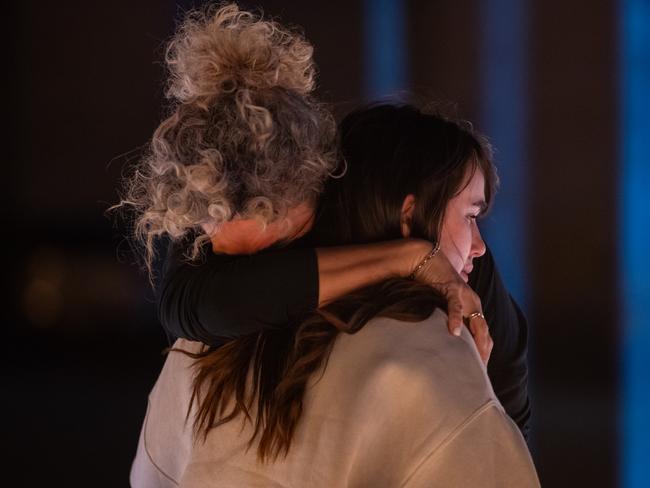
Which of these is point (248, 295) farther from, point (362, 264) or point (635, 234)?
point (635, 234)

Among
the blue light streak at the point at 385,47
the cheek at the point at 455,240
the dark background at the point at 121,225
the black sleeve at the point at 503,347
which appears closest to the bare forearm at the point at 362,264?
the cheek at the point at 455,240

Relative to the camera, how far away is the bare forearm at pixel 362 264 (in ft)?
3.39

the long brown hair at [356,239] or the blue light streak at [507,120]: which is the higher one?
the long brown hair at [356,239]

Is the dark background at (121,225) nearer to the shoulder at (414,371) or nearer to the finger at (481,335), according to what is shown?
the finger at (481,335)

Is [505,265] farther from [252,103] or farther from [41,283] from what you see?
[252,103]

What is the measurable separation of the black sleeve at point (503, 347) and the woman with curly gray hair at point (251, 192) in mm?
362

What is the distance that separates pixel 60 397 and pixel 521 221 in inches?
77.0

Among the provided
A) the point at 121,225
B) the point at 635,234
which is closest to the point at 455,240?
the point at 635,234

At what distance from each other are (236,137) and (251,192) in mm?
66

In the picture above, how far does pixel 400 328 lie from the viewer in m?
0.98

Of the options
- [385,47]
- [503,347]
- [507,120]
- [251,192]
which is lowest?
[507,120]

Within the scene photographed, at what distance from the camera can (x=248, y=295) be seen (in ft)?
3.40

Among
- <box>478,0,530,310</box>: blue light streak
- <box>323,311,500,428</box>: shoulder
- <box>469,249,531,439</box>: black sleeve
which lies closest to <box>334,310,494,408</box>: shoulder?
<box>323,311,500,428</box>: shoulder

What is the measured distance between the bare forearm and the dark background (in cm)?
193
